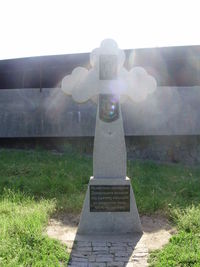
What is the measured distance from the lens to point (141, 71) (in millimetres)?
4434

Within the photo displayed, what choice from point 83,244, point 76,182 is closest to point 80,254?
point 83,244

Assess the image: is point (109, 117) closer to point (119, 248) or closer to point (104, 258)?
point (119, 248)

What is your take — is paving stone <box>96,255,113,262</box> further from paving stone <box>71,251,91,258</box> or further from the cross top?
the cross top

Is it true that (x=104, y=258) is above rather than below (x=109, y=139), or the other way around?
below

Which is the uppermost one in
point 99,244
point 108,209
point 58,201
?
point 58,201

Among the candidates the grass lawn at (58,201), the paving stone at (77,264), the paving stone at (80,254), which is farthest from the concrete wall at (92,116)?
the paving stone at (77,264)

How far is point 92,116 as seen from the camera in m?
10.9

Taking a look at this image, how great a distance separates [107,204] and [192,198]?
242cm

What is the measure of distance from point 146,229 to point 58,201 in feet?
6.14

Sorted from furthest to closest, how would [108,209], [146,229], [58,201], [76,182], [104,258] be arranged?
[76,182], [58,201], [146,229], [108,209], [104,258]

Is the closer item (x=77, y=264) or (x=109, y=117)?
(x=77, y=264)

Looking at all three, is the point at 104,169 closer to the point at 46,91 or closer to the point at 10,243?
the point at 10,243

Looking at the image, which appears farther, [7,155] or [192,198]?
[7,155]

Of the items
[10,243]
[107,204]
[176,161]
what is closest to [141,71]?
[107,204]
